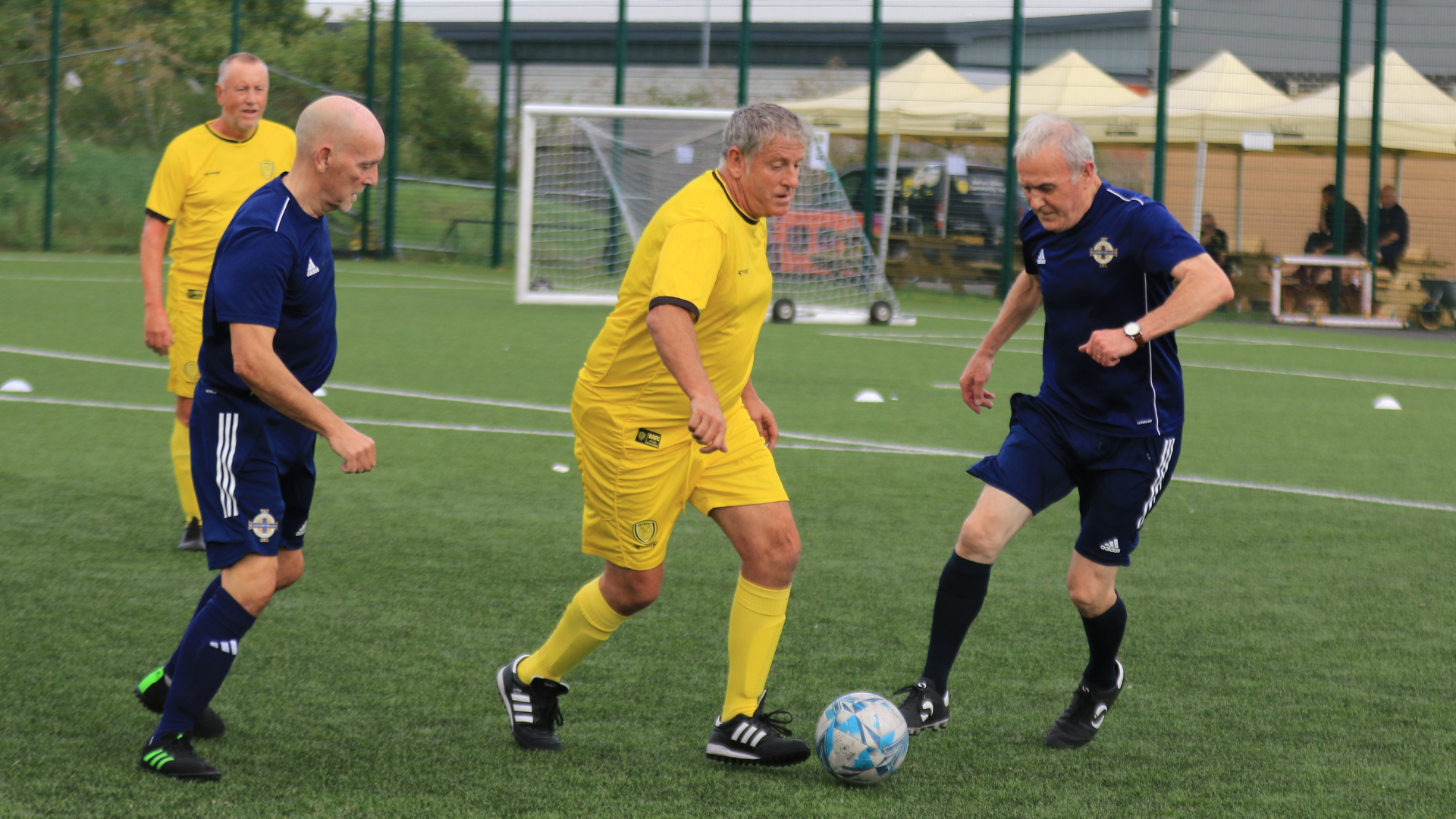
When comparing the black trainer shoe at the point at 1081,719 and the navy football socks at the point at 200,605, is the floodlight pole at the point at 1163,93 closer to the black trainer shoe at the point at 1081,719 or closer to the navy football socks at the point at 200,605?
the black trainer shoe at the point at 1081,719

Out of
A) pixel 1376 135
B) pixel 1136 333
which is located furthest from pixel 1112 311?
pixel 1376 135

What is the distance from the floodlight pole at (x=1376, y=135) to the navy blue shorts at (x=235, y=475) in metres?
20.7

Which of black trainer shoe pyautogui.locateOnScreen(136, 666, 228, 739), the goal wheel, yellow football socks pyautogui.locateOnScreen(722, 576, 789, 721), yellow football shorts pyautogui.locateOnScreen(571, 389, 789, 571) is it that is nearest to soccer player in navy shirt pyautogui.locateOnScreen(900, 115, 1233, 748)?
yellow football socks pyautogui.locateOnScreen(722, 576, 789, 721)

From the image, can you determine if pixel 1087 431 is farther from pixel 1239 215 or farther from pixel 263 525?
pixel 1239 215

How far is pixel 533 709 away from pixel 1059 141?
2.14 meters

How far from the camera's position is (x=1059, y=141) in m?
4.21

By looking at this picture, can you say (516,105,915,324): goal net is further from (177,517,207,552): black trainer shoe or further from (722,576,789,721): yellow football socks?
(722,576,789,721): yellow football socks

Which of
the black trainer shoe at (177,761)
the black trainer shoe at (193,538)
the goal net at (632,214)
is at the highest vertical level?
the goal net at (632,214)

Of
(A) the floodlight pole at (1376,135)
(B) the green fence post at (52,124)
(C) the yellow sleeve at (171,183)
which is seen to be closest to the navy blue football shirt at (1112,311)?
(C) the yellow sleeve at (171,183)

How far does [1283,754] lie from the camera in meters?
4.10

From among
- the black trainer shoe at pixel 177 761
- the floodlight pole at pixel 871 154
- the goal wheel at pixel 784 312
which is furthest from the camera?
A: the floodlight pole at pixel 871 154

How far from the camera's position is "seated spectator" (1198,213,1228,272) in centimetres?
2189

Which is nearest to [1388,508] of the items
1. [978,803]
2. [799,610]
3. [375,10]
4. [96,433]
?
[799,610]

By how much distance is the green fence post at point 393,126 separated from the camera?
25.2m
